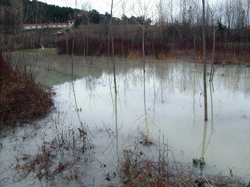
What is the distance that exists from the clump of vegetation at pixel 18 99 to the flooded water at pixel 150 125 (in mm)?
310

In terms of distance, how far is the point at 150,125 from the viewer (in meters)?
5.63

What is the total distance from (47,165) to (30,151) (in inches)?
30.6

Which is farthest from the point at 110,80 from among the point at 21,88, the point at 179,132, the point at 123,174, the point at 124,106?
the point at 123,174

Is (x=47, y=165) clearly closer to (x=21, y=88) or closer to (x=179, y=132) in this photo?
(x=179, y=132)

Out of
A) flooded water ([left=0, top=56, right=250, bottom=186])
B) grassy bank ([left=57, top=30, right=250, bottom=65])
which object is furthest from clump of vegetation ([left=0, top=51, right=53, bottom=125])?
grassy bank ([left=57, top=30, right=250, bottom=65])

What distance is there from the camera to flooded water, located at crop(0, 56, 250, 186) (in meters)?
4.01

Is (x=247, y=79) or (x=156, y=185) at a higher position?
(x=247, y=79)

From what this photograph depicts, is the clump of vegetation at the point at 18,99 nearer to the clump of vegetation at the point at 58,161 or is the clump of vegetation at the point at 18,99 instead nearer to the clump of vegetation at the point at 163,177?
the clump of vegetation at the point at 58,161

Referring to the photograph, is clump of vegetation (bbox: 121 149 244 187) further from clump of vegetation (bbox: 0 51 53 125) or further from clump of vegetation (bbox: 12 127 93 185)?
clump of vegetation (bbox: 0 51 53 125)

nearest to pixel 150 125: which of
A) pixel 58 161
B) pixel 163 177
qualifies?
pixel 58 161

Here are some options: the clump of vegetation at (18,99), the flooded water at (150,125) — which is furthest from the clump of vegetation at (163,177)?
the clump of vegetation at (18,99)

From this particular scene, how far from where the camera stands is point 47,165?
12.2 feet

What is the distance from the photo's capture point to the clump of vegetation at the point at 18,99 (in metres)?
5.73

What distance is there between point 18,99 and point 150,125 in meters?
2.97
